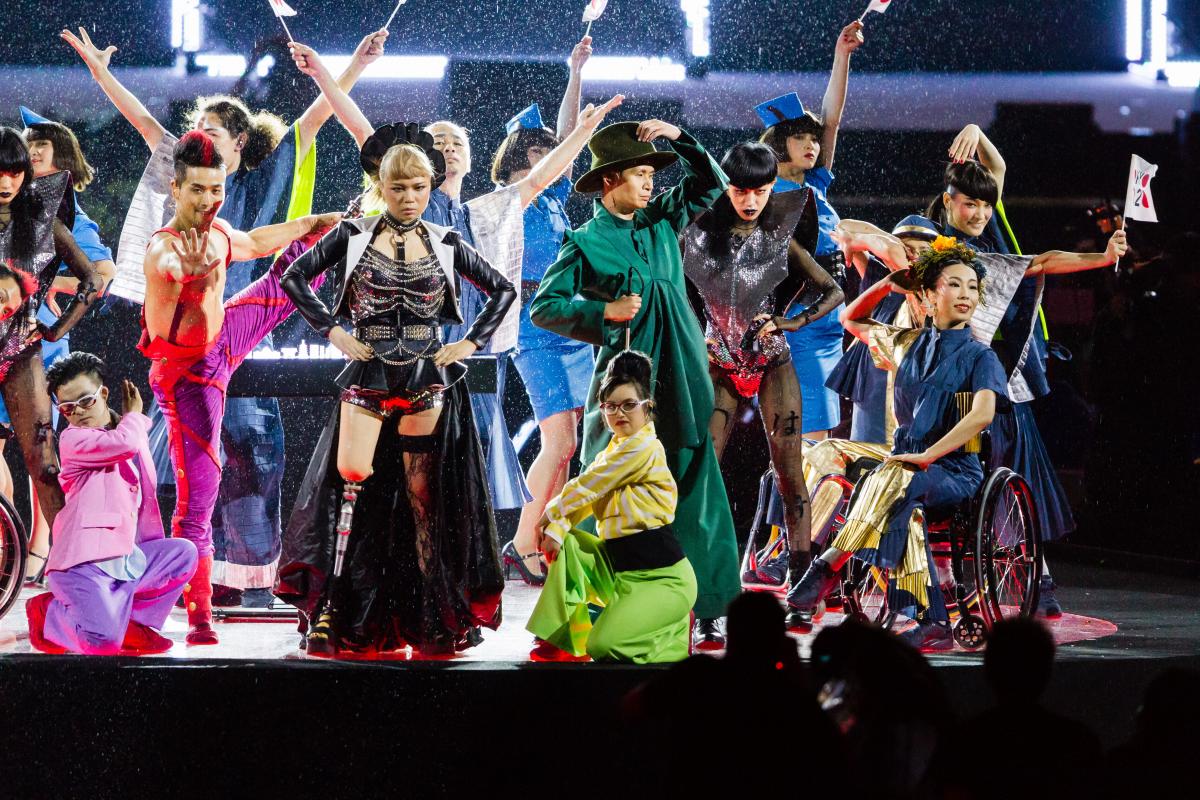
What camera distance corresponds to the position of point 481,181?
24.5 ft

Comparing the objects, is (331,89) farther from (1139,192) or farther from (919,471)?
(1139,192)

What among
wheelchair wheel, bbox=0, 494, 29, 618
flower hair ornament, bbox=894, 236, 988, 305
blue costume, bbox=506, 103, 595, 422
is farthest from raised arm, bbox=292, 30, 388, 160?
flower hair ornament, bbox=894, 236, 988, 305

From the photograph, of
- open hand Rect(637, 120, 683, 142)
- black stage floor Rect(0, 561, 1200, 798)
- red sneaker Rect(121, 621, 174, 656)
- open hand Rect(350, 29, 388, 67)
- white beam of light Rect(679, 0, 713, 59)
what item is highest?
white beam of light Rect(679, 0, 713, 59)

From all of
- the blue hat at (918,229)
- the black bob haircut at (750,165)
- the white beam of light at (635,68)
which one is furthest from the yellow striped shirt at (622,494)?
the white beam of light at (635,68)

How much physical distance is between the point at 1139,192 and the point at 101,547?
421 centimetres

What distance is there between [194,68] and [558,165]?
87.7 inches

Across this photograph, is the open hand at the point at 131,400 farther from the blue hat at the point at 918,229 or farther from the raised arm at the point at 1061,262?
the raised arm at the point at 1061,262

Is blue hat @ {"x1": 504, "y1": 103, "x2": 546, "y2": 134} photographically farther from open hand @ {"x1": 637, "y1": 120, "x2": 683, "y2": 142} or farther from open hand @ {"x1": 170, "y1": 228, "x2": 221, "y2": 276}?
open hand @ {"x1": 170, "y1": 228, "x2": 221, "y2": 276}

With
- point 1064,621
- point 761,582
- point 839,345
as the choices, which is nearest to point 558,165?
point 839,345

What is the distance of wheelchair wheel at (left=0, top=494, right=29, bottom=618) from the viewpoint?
4922 millimetres

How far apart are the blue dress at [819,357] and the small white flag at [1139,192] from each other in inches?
46.7

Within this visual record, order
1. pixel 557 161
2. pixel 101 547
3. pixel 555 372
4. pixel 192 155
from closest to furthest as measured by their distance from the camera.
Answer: pixel 101 547 → pixel 192 155 → pixel 557 161 → pixel 555 372

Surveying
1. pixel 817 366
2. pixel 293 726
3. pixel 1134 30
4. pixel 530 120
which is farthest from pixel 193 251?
pixel 1134 30

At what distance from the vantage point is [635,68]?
24.0 feet
